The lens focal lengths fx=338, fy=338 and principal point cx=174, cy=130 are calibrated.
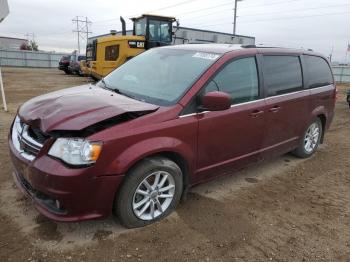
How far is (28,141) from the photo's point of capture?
3.17m


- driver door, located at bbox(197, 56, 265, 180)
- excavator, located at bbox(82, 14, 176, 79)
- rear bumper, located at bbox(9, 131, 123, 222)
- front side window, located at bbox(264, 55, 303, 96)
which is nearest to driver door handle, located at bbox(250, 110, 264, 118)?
driver door, located at bbox(197, 56, 265, 180)

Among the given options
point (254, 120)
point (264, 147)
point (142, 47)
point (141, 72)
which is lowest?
point (264, 147)

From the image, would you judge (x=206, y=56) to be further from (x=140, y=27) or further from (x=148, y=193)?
(x=140, y=27)

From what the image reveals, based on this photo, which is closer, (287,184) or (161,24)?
(287,184)

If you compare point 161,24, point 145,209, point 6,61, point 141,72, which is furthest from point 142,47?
point 6,61

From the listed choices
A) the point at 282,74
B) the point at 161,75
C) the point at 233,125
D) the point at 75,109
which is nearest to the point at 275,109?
the point at 282,74

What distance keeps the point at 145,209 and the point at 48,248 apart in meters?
0.94

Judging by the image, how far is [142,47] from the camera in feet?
48.4

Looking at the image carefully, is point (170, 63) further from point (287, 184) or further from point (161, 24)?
point (161, 24)

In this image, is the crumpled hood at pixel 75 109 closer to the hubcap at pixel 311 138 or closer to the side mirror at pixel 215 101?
the side mirror at pixel 215 101

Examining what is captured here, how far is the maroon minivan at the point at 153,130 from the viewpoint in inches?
113

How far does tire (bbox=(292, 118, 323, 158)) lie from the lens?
5443 millimetres

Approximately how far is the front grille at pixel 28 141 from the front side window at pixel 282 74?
279 cm

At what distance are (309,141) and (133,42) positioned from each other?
34.3ft
